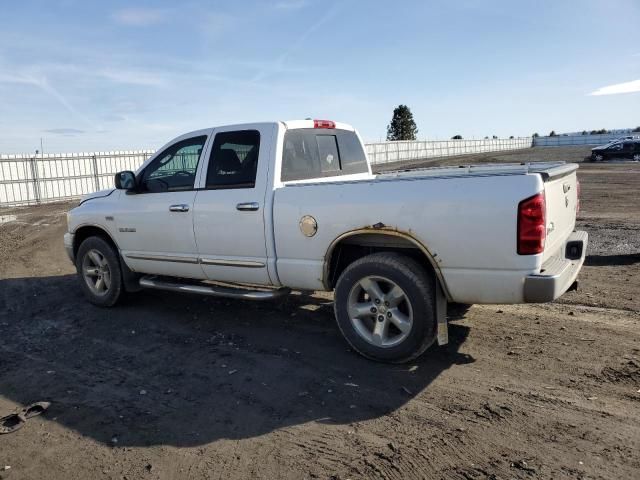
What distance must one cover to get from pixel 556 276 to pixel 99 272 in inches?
204

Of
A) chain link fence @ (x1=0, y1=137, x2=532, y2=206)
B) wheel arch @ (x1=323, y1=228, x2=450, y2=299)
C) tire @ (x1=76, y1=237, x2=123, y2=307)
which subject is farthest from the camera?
chain link fence @ (x1=0, y1=137, x2=532, y2=206)

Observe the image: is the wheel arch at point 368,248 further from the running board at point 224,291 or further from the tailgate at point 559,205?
the tailgate at point 559,205

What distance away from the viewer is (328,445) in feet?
10.9

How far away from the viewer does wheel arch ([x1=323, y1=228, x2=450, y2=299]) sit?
4.19 meters

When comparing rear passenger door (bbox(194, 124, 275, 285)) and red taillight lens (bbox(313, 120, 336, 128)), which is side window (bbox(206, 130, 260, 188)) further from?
red taillight lens (bbox(313, 120, 336, 128))

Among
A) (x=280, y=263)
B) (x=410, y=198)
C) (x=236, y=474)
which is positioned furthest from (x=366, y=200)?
(x=236, y=474)

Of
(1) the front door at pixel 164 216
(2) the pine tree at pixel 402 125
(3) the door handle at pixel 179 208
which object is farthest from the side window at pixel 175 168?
(2) the pine tree at pixel 402 125

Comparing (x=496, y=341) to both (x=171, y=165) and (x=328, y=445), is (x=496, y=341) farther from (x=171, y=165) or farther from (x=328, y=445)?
(x=171, y=165)

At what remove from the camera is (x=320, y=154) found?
5.74 meters

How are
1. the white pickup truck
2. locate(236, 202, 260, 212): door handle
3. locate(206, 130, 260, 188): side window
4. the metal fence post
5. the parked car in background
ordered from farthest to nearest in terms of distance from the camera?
the parked car in background, the metal fence post, locate(206, 130, 260, 188): side window, locate(236, 202, 260, 212): door handle, the white pickup truck

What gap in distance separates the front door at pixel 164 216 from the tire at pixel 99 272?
0.71 ft

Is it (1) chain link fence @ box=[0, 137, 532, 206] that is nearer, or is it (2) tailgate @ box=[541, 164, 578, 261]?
(2) tailgate @ box=[541, 164, 578, 261]

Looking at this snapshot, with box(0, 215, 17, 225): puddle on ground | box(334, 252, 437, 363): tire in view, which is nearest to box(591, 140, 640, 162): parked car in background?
box(0, 215, 17, 225): puddle on ground

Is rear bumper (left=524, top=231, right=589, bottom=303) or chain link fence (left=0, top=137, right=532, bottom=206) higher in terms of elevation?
chain link fence (left=0, top=137, right=532, bottom=206)
